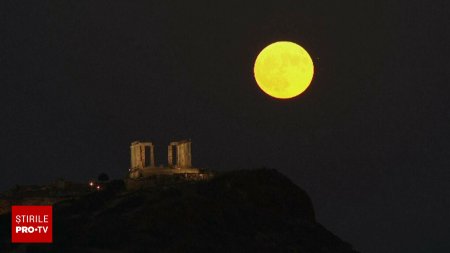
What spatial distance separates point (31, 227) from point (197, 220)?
61.9ft

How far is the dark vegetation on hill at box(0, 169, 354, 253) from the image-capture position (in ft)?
456

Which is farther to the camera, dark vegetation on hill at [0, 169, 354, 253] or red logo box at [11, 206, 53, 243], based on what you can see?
red logo box at [11, 206, 53, 243]

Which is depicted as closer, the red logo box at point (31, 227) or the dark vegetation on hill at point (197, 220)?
the dark vegetation on hill at point (197, 220)

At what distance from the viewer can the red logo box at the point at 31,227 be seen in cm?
14038

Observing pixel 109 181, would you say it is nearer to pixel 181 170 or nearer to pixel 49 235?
pixel 181 170

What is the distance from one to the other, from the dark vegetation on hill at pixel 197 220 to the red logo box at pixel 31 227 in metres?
1.01

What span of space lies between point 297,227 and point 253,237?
10900 millimetres

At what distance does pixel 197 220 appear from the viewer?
146500 millimetres

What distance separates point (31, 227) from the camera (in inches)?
5551

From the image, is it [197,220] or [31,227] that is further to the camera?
[197,220]

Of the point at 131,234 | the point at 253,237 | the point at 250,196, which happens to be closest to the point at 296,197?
the point at 250,196

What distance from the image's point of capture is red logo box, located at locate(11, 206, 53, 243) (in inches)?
5527

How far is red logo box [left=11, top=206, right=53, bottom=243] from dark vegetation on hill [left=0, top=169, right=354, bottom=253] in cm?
101

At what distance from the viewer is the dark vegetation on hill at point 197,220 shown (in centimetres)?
13900
